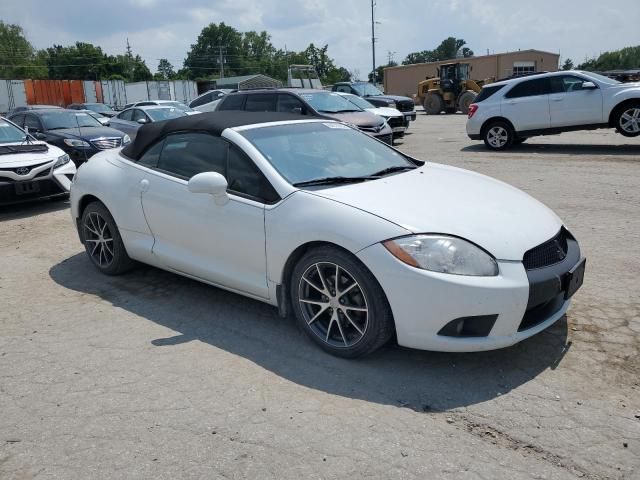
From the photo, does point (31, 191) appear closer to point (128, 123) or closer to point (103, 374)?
point (103, 374)

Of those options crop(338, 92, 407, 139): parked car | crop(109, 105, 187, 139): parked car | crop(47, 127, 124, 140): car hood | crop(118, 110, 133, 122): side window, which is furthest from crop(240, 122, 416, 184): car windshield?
crop(118, 110, 133, 122): side window

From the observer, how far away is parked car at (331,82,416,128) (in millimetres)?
20922

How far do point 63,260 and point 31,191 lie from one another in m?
2.84

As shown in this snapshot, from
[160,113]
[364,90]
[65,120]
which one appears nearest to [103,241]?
[65,120]

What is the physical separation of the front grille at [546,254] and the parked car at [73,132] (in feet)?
32.0

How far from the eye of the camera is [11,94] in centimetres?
4441

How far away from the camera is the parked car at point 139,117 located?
1529 cm

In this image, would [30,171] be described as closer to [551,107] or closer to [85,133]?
[85,133]

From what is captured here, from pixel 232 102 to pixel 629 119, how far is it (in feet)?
28.7

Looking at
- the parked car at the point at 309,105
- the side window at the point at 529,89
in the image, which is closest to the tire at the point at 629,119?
the side window at the point at 529,89

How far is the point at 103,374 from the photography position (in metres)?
3.46

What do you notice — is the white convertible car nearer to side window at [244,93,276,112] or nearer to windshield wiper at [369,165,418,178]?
windshield wiper at [369,165,418,178]

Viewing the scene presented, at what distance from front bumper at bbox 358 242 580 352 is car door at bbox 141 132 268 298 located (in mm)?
981

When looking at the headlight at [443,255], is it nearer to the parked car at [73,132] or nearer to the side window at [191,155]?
the side window at [191,155]
